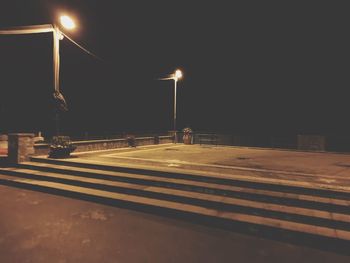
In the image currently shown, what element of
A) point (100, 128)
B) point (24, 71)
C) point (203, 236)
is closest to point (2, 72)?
point (24, 71)

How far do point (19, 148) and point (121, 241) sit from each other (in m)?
6.93

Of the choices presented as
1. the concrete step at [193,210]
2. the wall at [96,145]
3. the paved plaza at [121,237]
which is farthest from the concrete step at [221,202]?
the wall at [96,145]

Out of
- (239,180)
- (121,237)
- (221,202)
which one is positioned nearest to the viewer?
(121,237)

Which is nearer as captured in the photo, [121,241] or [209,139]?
[121,241]

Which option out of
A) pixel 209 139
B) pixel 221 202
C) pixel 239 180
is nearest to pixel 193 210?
pixel 221 202

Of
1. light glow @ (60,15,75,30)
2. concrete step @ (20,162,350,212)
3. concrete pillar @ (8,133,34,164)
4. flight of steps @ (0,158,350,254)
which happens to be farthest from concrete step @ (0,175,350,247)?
light glow @ (60,15,75,30)

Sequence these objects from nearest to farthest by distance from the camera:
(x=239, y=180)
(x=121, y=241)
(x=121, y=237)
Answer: (x=121, y=241) < (x=121, y=237) < (x=239, y=180)

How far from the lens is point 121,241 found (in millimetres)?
4648

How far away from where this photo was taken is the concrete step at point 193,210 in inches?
188

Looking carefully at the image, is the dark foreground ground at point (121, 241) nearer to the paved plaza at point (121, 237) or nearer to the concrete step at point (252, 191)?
the paved plaza at point (121, 237)

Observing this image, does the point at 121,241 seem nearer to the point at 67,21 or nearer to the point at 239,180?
the point at 239,180

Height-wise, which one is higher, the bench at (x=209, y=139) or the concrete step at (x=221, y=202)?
the bench at (x=209, y=139)

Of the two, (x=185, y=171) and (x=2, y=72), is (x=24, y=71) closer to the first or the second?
(x=2, y=72)

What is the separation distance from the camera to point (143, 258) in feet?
13.5
